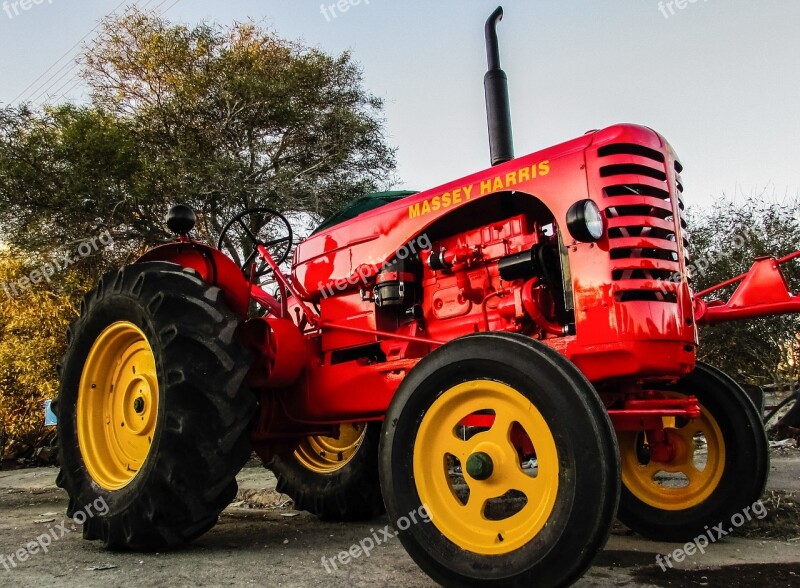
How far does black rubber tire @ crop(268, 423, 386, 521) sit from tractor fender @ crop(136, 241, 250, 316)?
1312mm

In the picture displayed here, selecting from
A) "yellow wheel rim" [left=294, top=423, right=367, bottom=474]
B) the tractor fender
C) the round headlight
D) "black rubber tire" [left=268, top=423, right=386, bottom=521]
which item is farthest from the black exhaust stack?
"yellow wheel rim" [left=294, top=423, right=367, bottom=474]

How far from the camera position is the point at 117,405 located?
3.92 m

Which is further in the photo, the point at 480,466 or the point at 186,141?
the point at 186,141

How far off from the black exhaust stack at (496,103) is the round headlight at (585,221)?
4.03 feet

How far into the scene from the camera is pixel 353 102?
17266 mm

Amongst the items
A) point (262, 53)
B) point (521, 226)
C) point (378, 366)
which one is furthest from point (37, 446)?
point (521, 226)

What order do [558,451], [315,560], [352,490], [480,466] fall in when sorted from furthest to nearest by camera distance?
[352,490] < [315,560] < [480,466] < [558,451]

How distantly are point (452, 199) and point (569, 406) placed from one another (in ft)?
5.07

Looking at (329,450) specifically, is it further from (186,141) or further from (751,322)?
(186,141)

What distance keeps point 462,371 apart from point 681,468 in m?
1.92

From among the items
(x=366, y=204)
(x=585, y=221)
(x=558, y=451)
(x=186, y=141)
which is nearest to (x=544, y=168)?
(x=585, y=221)

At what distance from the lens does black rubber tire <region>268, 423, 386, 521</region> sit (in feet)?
15.2

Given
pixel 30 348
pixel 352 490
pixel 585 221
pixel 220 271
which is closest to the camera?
pixel 585 221

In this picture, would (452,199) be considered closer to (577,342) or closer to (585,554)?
(577,342)
